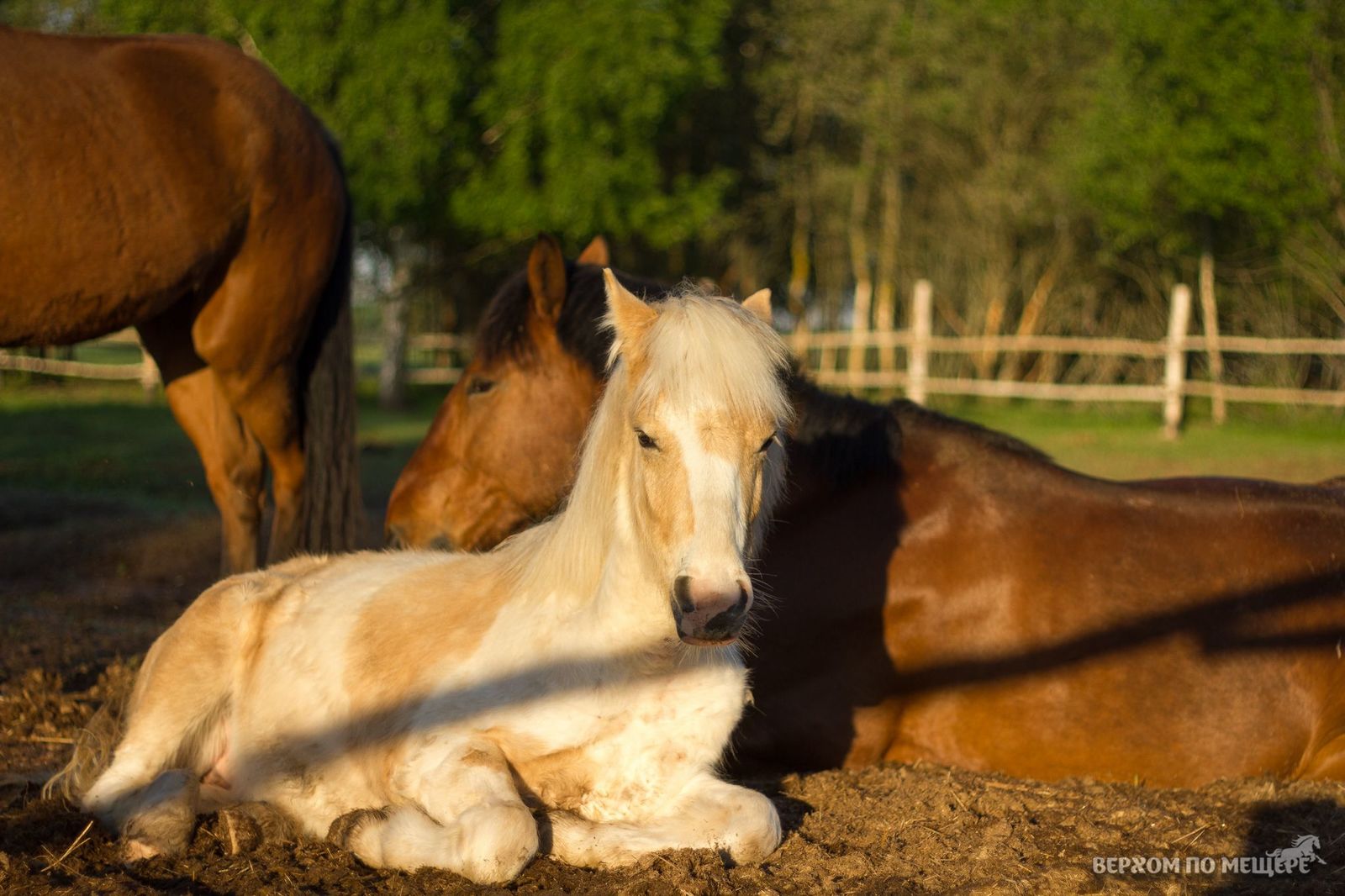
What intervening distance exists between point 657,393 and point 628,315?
329 millimetres

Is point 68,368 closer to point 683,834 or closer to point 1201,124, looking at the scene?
point 1201,124

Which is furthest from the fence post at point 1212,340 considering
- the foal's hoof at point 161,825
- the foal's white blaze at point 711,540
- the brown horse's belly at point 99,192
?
the foal's hoof at point 161,825

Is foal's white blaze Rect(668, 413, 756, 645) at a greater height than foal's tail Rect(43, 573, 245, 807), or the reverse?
foal's white blaze Rect(668, 413, 756, 645)

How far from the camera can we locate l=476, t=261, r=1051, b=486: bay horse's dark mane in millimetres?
4082

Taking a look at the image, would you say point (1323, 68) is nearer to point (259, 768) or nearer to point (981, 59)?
point (981, 59)

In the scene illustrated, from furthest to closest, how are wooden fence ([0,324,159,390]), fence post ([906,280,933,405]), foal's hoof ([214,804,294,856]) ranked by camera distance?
wooden fence ([0,324,159,390]), fence post ([906,280,933,405]), foal's hoof ([214,804,294,856])

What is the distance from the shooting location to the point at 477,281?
25156 mm

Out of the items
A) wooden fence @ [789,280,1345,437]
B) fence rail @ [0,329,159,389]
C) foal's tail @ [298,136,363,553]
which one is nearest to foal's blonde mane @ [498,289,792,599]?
foal's tail @ [298,136,363,553]

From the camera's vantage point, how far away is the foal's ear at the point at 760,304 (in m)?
3.22

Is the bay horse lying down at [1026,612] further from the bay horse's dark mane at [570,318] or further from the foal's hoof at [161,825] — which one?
the foal's hoof at [161,825]

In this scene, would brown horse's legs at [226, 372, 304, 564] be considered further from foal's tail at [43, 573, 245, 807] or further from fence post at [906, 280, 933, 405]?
fence post at [906, 280, 933, 405]

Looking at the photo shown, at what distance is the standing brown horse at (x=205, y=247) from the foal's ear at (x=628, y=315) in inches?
108

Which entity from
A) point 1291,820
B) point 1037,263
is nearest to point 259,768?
point 1291,820

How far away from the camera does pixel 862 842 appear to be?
297cm
